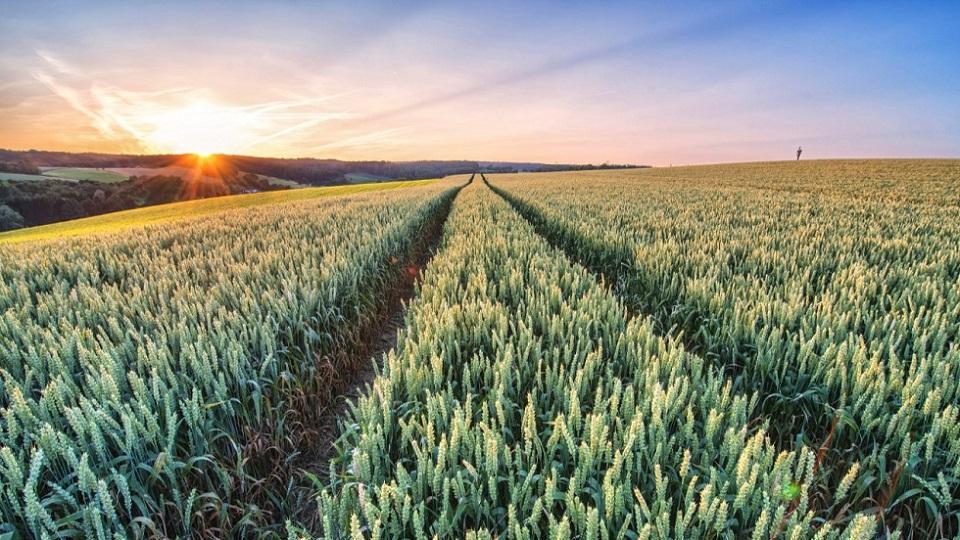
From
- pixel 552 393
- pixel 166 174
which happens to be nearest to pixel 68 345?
pixel 552 393

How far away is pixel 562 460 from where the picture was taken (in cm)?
188

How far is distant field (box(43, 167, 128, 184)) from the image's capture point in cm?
5821

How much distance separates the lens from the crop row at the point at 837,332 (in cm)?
196

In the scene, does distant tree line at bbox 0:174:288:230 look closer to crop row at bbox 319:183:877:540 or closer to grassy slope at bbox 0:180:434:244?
grassy slope at bbox 0:180:434:244

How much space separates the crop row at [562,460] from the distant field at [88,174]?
240 ft

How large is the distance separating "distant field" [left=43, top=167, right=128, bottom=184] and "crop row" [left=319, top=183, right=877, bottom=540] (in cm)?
7303

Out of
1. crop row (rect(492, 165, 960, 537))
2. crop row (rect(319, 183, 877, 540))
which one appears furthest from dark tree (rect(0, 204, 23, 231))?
crop row (rect(319, 183, 877, 540))

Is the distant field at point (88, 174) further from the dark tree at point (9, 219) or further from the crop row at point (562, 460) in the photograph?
the crop row at point (562, 460)

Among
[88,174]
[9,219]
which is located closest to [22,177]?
[88,174]

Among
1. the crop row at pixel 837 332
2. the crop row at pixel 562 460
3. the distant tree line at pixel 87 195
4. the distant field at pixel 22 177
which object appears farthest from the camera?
the distant field at pixel 22 177

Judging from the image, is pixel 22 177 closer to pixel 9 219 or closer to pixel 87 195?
pixel 87 195

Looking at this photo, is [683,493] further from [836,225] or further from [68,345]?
[836,225]

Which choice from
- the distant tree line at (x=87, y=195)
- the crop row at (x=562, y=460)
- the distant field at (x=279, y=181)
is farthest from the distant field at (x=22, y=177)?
the crop row at (x=562, y=460)

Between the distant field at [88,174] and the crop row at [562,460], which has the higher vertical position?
the distant field at [88,174]
